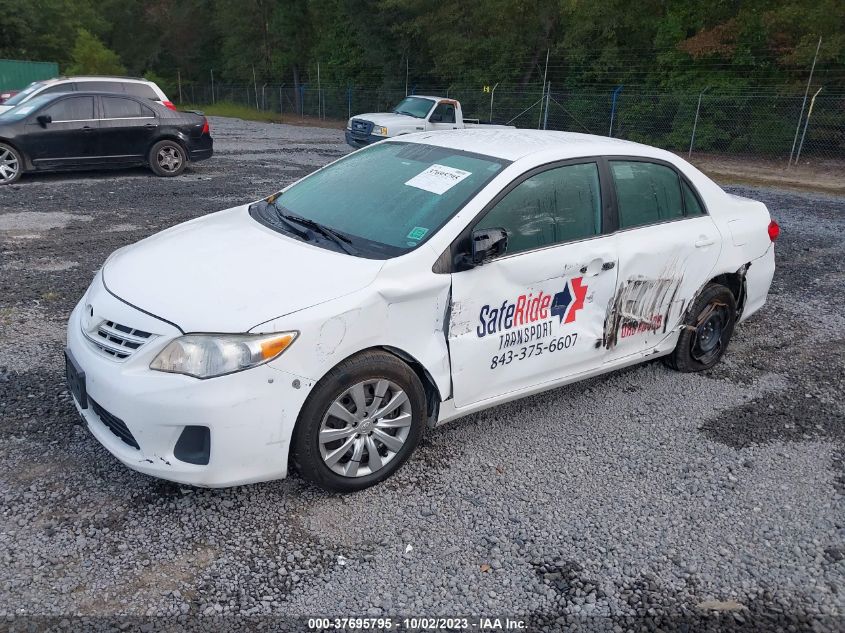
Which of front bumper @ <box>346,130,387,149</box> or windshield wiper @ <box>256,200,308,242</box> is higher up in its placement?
windshield wiper @ <box>256,200,308,242</box>

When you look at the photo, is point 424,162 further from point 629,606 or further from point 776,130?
point 776,130

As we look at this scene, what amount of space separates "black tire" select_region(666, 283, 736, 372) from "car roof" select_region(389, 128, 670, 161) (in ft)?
3.49

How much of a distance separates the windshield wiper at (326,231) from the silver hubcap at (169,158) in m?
9.46

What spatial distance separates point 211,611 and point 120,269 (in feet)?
5.96

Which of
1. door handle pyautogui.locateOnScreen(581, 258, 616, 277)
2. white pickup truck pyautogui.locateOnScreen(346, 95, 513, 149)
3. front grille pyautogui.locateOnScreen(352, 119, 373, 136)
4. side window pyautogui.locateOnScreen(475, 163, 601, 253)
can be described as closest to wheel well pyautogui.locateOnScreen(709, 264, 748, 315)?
door handle pyautogui.locateOnScreen(581, 258, 616, 277)

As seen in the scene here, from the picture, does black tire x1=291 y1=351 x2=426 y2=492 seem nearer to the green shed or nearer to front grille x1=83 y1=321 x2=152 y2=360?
front grille x1=83 y1=321 x2=152 y2=360

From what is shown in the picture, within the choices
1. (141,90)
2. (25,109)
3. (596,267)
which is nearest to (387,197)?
(596,267)

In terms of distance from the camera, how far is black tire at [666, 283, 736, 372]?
475cm

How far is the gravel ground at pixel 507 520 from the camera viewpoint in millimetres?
2725

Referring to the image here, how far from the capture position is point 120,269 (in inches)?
139

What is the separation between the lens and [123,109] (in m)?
11.7

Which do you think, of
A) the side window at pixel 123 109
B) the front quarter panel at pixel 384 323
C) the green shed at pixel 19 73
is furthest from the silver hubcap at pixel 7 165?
the green shed at pixel 19 73

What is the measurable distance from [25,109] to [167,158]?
2.31m

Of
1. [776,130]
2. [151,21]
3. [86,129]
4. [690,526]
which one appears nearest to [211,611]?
[690,526]
